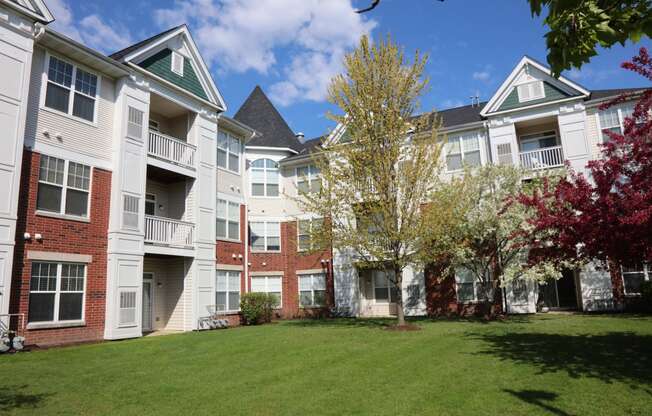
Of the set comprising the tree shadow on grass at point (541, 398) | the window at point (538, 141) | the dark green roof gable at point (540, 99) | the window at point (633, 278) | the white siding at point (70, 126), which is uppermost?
the dark green roof gable at point (540, 99)

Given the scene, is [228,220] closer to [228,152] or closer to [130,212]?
[228,152]

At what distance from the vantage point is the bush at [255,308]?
2167cm

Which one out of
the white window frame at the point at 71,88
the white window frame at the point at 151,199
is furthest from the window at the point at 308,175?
the white window frame at the point at 71,88

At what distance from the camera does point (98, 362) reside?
1105 centimetres

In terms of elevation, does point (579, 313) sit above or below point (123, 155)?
below

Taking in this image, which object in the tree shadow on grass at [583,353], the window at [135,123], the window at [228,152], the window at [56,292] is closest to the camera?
the tree shadow on grass at [583,353]

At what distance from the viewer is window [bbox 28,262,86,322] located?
13.9m

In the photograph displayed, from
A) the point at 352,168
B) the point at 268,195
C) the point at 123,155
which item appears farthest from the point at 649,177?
the point at 268,195

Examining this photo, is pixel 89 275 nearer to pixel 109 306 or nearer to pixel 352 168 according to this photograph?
pixel 109 306

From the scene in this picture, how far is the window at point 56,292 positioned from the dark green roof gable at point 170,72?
8.25m

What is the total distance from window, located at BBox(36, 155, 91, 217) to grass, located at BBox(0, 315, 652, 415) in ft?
14.7

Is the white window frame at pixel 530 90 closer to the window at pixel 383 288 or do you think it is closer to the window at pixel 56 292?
the window at pixel 383 288

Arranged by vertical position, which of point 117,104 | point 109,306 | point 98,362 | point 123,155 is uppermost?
point 117,104

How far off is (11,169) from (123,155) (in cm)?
404
